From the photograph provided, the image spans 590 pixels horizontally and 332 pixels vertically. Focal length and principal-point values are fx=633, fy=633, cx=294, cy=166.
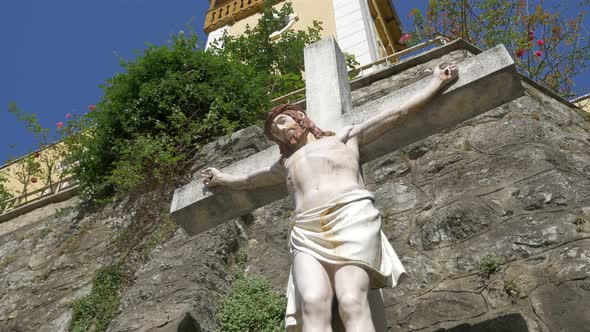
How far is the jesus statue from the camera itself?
102 inches

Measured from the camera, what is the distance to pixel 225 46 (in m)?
12.0

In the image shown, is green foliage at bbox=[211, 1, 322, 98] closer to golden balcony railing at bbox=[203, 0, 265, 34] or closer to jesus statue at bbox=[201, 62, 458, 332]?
golden balcony railing at bbox=[203, 0, 265, 34]

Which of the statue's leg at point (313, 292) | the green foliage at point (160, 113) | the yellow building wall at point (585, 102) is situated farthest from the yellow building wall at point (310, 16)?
the statue's leg at point (313, 292)

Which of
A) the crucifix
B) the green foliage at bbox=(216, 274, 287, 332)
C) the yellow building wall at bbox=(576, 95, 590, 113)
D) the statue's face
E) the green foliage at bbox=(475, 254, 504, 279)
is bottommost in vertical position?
the yellow building wall at bbox=(576, 95, 590, 113)

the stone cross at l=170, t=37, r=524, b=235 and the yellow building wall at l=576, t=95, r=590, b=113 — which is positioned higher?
the stone cross at l=170, t=37, r=524, b=235

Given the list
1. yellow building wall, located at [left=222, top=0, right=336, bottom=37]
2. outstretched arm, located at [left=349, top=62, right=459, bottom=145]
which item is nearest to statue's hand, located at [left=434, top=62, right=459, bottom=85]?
outstretched arm, located at [left=349, top=62, right=459, bottom=145]

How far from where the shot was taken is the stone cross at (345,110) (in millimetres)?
3389

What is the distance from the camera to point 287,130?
3377 millimetres

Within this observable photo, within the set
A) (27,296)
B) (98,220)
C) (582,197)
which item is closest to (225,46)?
(98,220)

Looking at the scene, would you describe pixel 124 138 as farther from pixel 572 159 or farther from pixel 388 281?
pixel 388 281

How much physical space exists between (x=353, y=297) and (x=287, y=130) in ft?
3.71

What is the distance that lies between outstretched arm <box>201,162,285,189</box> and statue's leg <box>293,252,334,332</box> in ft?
2.81

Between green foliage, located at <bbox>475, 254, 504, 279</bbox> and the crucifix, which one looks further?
green foliage, located at <bbox>475, 254, 504, 279</bbox>

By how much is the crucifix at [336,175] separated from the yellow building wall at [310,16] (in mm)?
10662
